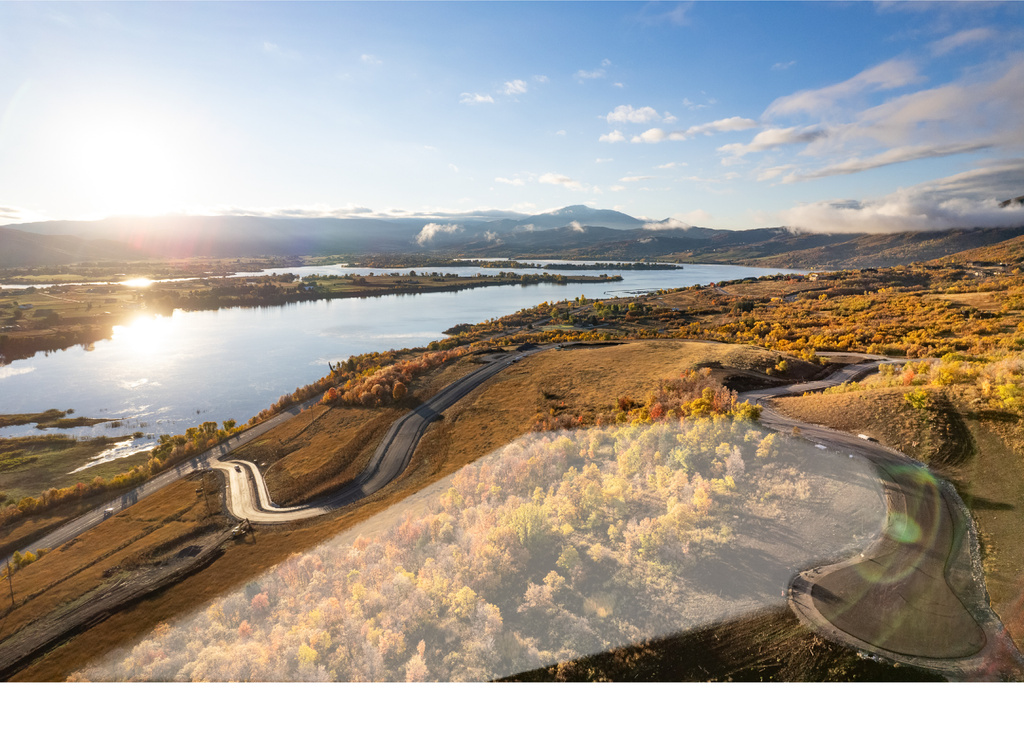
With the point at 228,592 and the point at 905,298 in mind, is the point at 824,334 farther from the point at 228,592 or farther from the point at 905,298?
the point at 228,592

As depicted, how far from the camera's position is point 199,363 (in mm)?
80188

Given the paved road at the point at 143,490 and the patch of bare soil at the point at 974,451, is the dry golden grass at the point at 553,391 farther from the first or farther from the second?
the paved road at the point at 143,490

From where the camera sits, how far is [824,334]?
60.2 meters

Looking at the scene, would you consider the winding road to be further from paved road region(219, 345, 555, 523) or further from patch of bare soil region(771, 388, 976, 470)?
paved road region(219, 345, 555, 523)

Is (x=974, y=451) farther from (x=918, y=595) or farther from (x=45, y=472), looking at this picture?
(x=45, y=472)

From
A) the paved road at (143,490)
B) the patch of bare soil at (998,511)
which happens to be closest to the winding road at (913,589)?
the patch of bare soil at (998,511)

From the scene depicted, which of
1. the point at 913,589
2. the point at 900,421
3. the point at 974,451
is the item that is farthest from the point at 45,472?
the point at 974,451

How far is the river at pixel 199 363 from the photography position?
6019 centimetres

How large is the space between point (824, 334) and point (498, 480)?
6110 cm

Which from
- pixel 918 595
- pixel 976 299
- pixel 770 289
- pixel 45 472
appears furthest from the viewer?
pixel 770 289

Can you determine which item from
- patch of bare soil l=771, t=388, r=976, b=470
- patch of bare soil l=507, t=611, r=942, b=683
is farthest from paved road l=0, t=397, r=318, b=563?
patch of bare soil l=771, t=388, r=976, b=470

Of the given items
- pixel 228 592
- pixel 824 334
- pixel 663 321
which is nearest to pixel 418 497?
pixel 228 592

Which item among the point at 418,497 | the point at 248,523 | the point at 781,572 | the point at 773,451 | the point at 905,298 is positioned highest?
the point at 905,298

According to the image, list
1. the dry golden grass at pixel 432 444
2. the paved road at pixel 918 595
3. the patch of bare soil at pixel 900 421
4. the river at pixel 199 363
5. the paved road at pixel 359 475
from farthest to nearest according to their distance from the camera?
the river at pixel 199 363 < the paved road at pixel 359 475 < the dry golden grass at pixel 432 444 < the patch of bare soil at pixel 900 421 < the paved road at pixel 918 595
